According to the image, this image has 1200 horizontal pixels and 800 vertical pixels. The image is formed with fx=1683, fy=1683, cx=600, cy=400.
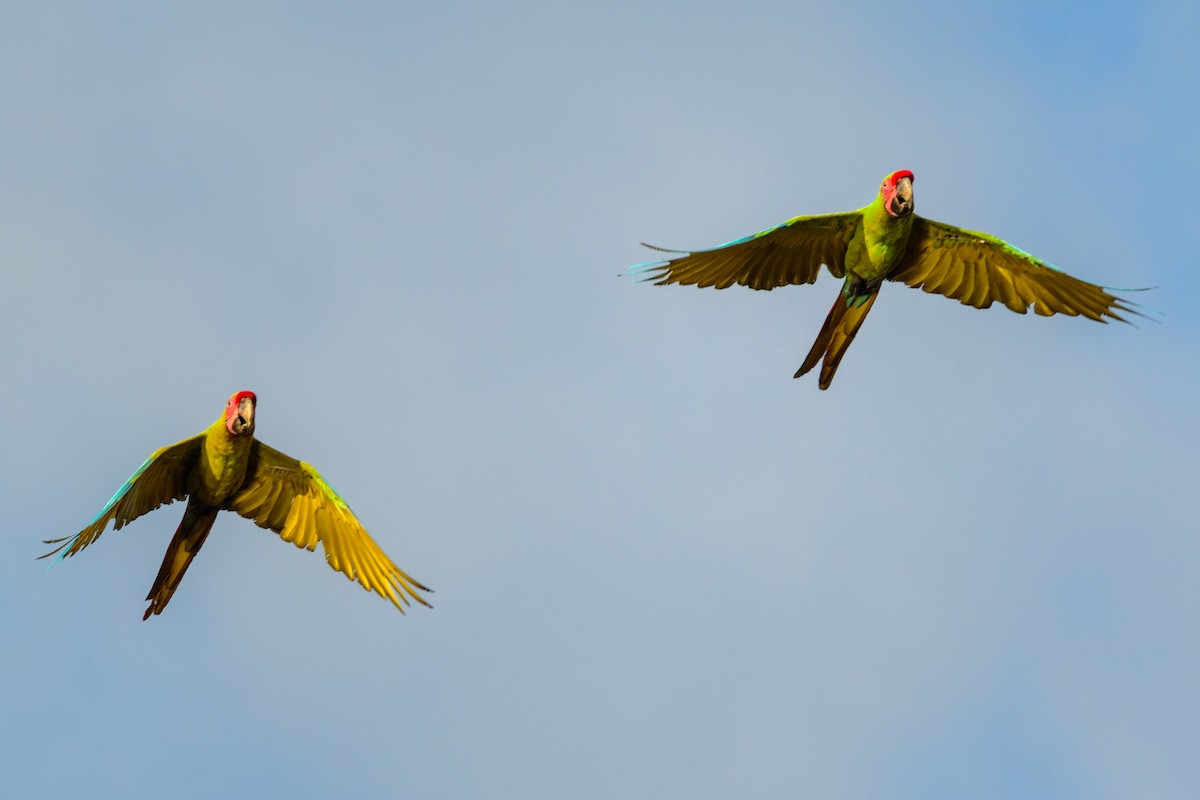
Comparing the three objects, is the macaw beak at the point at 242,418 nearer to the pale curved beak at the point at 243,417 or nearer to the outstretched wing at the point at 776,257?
the pale curved beak at the point at 243,417

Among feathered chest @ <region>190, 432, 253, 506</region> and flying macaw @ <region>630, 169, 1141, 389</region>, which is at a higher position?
flying macaw @ <region>630, 169, 1141, 389</region>

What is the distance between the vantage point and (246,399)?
1686 cm

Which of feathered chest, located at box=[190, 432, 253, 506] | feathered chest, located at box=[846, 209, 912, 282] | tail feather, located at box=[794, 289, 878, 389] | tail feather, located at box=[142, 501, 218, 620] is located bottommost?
tail feather, located at box=[142, 501, 218, 620]

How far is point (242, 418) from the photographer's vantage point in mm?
16891

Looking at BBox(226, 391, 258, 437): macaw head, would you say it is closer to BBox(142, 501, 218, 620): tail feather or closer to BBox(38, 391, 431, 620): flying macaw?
BBox(38, 391, 431, 620): flying macaw

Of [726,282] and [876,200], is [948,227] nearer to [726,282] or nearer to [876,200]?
[876,200]

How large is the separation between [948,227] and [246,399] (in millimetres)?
7426

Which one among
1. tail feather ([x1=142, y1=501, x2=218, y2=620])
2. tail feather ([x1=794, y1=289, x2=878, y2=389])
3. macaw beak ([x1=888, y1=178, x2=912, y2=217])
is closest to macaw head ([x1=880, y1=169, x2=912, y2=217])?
macaw beak ([x1=888, y1=178, x2=912, y2=217])

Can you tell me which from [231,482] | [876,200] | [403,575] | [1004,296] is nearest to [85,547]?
[231,482]

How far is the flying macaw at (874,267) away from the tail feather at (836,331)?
11 millimetres

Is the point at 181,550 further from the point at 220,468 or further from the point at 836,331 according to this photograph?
the point at 836,331

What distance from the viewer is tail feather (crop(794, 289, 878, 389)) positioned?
58.4 ft

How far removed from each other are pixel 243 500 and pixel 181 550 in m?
0.86

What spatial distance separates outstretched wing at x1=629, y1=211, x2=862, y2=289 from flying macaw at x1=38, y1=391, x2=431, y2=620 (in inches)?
164
